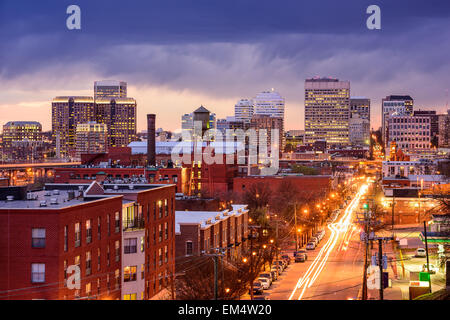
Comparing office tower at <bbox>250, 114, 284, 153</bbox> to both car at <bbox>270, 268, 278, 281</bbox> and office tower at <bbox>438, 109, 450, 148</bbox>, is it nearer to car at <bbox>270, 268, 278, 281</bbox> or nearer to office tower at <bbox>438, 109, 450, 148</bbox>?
office tower at <bbox>438, 109, 450, 148</bbox>

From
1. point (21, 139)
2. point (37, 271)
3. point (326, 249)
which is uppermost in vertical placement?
point (21, 139)

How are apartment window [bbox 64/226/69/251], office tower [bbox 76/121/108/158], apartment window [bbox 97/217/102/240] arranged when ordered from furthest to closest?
1. office tower [bbox 76/121/108/158]
2. apartment window [bbox 97/217/102/240]
3. apartment window [bbox 64/226/69/251]

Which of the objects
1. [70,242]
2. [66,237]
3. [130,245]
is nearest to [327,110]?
[130,245]

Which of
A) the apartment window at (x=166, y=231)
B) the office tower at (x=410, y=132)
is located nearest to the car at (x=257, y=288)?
the apartment window at (x=166, y=231)

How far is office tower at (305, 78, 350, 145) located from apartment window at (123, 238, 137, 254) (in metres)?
161

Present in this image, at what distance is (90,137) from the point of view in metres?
139

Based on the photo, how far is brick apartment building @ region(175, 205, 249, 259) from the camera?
2119cm

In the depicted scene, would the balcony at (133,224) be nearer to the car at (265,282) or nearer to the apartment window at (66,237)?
the apartment window at (66,237)

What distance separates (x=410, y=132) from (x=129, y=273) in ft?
306

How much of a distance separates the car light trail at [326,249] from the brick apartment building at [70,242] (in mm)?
5105

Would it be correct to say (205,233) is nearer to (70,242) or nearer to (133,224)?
(133,224)

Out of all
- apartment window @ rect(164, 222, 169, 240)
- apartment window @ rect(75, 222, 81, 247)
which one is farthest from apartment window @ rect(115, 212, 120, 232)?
apartment window @ rect(164, 222, 169, 240)

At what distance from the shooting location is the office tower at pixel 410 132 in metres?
102

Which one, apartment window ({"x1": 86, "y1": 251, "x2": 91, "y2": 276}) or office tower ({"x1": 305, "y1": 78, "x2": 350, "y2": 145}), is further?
office tower ({"x1": 305, "y1": 78, "x2": 350, "y2": 145})
